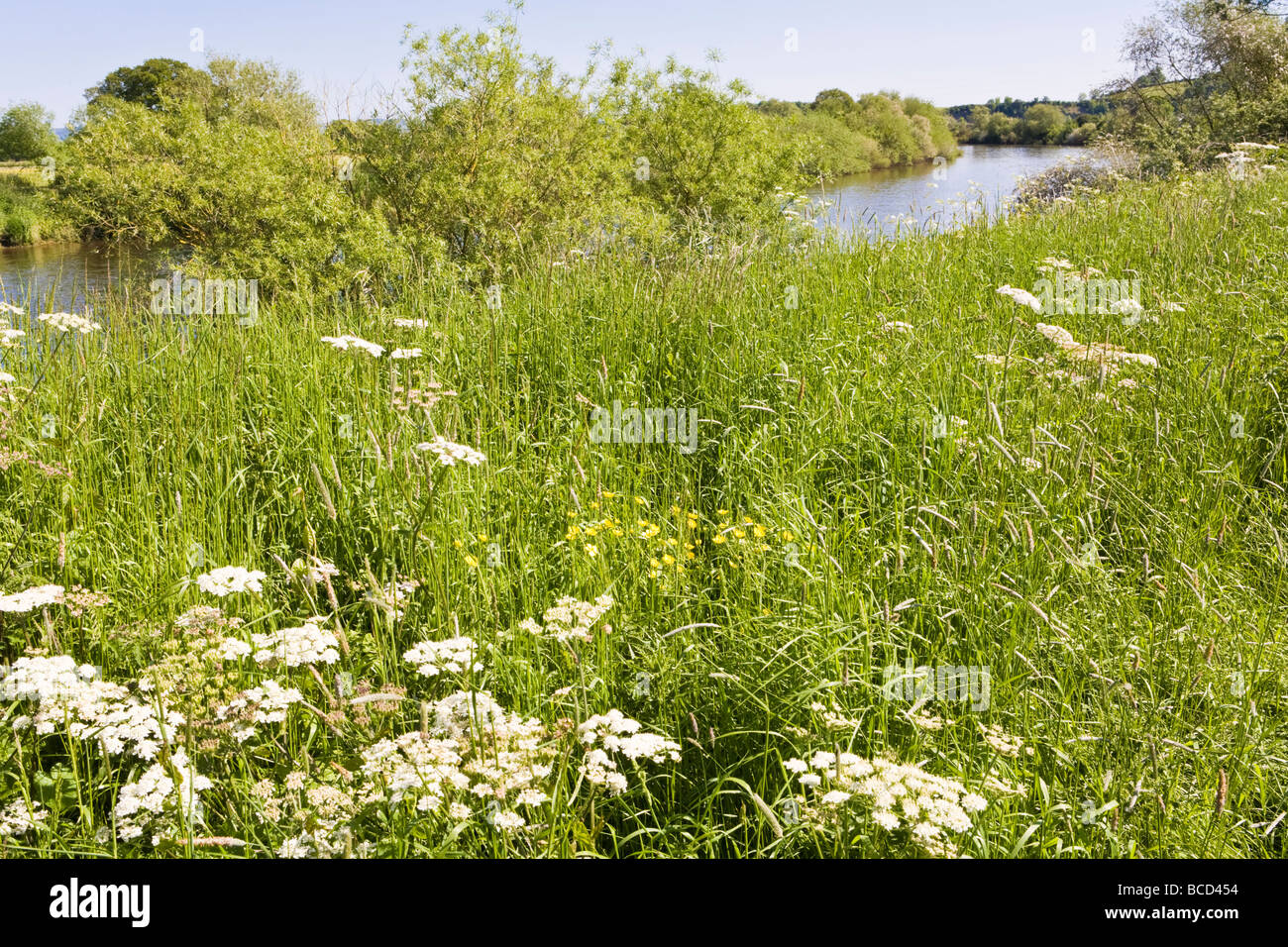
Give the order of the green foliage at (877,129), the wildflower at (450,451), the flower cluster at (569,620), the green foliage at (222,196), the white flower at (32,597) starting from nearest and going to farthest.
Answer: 1. the white flower at (32,597)
2. the flower cluster at (569,620)
3. the wildflower at (450,451)
4. the green foliage at (222,196)
5. the green foliage at (877,129)

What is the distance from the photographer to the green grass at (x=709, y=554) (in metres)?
2.00

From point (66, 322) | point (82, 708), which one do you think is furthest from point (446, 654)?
point (66, 322)

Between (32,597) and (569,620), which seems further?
(569,620)

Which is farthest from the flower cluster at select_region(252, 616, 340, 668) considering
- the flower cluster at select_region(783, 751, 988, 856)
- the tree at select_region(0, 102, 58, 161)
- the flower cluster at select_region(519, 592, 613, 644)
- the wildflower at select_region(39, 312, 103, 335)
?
the tree at select_region(0, 102, 58, 161)

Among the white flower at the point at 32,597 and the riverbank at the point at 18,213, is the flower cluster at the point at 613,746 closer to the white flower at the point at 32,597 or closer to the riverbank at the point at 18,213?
the white flower at the point at 32,597

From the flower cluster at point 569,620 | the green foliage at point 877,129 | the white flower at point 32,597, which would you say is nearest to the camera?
the white flower at point 32,597

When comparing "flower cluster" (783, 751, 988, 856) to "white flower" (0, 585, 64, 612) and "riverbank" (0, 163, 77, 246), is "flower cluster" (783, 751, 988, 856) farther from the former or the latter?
"riverbank" (0, 163, 77, 246)

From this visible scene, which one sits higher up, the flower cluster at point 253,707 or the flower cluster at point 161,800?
the flower cluster at point 253,707

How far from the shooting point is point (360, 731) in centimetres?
219

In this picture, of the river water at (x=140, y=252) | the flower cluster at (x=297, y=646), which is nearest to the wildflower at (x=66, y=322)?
the river water at (x=140, y=252)

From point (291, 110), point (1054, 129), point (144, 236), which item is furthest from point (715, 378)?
point (1054, 129)

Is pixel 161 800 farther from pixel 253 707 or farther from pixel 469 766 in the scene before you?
pixel 469 766

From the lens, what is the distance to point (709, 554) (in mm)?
3111
